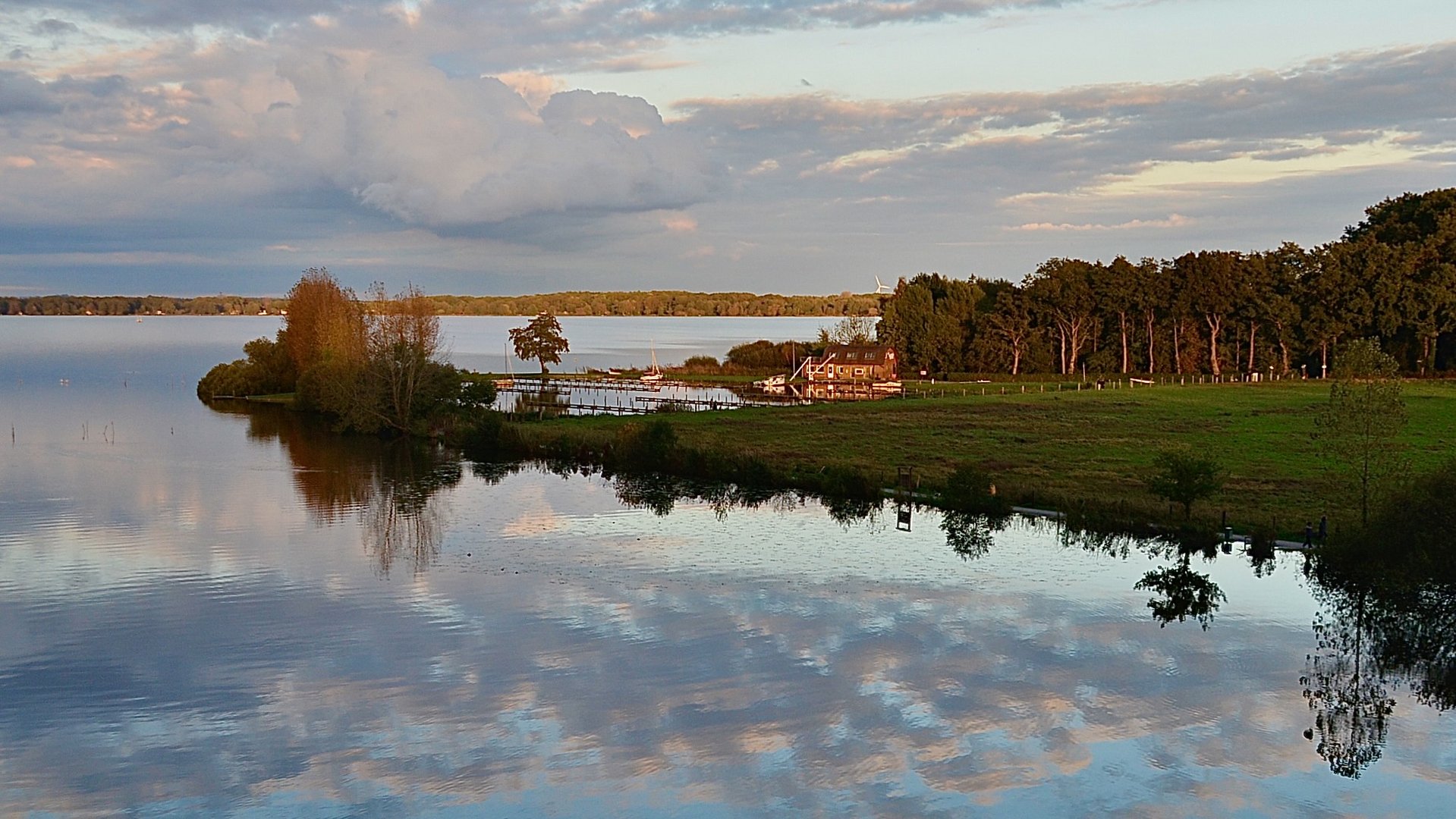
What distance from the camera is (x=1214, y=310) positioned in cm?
9800

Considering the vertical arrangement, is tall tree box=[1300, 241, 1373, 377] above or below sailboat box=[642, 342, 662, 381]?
above

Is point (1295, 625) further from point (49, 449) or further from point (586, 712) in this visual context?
point (49, 449)

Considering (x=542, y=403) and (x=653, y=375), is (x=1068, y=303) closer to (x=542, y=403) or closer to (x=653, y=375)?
(x=653, y=375)

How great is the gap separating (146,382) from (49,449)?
58.0 meters

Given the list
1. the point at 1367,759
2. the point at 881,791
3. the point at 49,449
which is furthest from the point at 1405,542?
the point at 49,449

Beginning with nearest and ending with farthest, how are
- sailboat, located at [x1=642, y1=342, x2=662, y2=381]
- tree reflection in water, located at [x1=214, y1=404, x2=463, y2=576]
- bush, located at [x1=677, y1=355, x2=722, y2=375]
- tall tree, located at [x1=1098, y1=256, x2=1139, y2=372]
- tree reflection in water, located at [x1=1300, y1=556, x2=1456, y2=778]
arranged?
tree reflection in water, located at [x1=1300, y1=556, x2=1456, y2=778], tree reflection in water, located at [x1=214, y1=404, x2=463, y2=576], tall tree, located at [x1=1098, y1=256, x2=1139, y2=372], sailboat, located at [x1=642, y1=342, x2=662, y2=381], bush, located at [x1=677, y1=355, x2=722, y2=375]

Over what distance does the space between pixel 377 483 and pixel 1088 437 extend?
107ft

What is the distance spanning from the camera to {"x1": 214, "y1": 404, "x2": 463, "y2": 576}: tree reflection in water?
36844mm

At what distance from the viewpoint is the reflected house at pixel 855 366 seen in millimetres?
108312

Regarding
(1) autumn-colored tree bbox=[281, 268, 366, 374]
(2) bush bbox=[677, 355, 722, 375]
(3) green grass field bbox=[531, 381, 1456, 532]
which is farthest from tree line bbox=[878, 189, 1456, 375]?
(1) autumn-colored tree bbox=[281, 268, 366, 374]

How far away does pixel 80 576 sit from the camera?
31609mm

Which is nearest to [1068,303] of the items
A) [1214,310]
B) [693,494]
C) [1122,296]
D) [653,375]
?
[1122,296]

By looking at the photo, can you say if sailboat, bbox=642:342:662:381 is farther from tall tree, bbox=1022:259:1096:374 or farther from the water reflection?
the water reflection

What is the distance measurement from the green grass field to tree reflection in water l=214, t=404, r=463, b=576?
8032 millimetres
